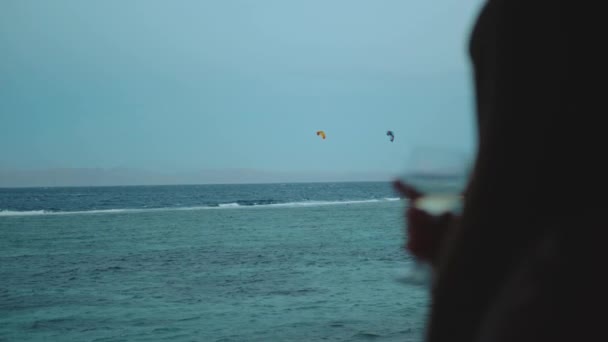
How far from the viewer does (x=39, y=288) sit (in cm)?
1456

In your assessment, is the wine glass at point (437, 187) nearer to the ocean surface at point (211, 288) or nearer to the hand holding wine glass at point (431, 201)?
the hand holding wine glass at point (431, 201)

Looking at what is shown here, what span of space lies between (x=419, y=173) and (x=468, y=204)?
21cm

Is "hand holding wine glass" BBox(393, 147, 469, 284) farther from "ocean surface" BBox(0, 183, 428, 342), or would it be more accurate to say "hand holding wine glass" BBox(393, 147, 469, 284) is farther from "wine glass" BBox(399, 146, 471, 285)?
"ocean surface" BBox(0, 183, 428, 342)

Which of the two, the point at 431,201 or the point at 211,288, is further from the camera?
the point at 211,288

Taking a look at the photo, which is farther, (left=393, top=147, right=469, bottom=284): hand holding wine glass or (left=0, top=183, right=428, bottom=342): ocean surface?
(left=0, top=183, right=428, bottom=342): ocean surface

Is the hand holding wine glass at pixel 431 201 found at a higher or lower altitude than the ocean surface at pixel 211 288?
higher

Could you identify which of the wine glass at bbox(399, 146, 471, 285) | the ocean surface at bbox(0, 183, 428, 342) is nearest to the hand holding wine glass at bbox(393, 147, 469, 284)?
the wine glass at bbox(399, 146, 471, 285)

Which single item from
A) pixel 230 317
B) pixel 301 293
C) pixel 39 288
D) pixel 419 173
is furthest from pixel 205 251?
pixel 419 173

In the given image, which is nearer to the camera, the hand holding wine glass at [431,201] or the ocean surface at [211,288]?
the hand holding wine glass at [431,201]

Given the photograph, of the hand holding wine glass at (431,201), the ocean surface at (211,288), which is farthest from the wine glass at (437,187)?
the ocean surface at (211,288)

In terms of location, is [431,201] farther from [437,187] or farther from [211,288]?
[211,288]

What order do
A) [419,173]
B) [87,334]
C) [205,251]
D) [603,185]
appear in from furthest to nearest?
[205,251]
[87,334]
[419,173]
[603,185]

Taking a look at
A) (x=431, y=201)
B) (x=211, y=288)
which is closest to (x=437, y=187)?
(x=431, y=201)

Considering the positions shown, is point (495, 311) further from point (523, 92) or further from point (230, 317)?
point (230, 317)
